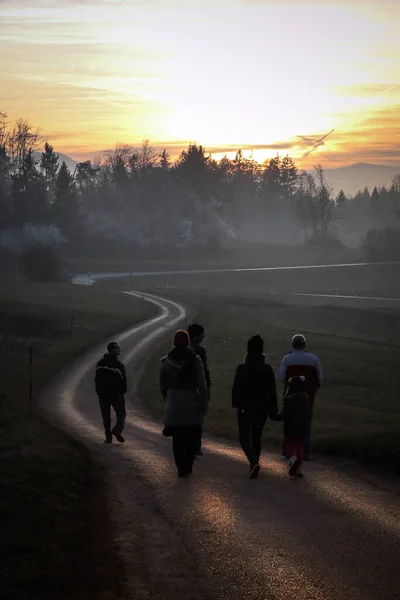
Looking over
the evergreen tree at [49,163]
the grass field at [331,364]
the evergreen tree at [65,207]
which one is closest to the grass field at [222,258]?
the evergreen tree at [65,207]

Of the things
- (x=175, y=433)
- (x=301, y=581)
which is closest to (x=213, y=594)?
(x=301, y=581)

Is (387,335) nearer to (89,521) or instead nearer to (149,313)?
(149,313)

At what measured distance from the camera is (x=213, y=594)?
8.80 meters

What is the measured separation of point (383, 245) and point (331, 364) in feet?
374

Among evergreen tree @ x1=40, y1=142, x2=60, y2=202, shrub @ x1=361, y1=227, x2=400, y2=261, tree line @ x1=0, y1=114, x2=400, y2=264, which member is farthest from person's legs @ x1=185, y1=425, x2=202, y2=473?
evergreen tree @ x1=40, y1=142, x2=60, y2=202

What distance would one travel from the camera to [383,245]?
154 m

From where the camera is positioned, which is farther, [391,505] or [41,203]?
[41,203]

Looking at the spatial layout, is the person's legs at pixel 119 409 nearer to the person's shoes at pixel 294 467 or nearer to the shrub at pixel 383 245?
the person's shoes at pixel 294 467

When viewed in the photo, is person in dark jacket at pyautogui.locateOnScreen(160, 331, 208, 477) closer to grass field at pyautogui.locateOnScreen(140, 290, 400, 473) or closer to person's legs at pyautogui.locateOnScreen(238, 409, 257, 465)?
person's legs at pyautogui.locateOnScreen(238, 409, 257, 465)

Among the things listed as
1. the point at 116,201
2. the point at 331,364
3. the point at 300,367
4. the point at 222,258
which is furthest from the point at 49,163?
the point at 300,367

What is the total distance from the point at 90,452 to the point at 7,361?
78.7 feet

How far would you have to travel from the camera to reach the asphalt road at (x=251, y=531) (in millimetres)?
9008

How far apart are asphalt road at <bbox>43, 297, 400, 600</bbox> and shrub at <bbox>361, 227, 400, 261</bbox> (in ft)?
455

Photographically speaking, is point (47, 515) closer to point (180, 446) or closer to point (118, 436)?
point (180, 446)
